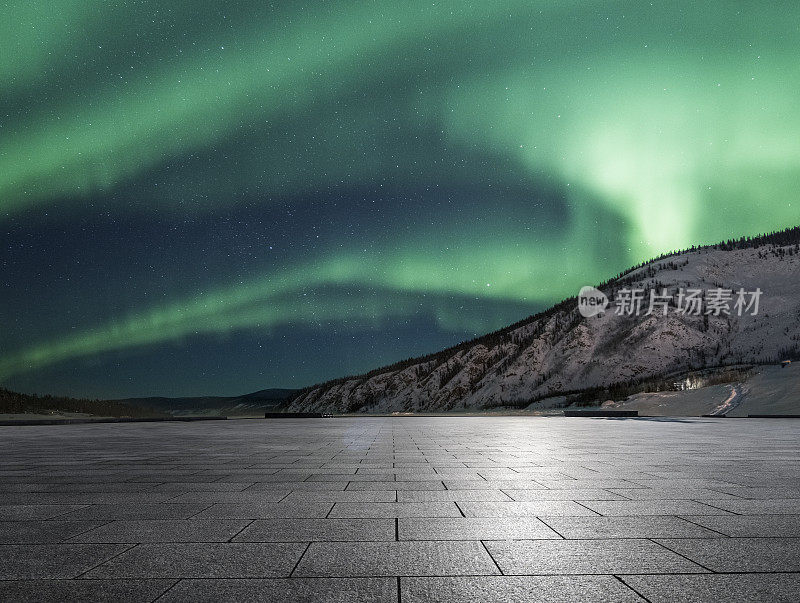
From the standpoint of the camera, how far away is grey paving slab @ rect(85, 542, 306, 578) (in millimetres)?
4672

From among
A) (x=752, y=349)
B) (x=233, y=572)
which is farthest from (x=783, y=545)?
(x=752, y=349)

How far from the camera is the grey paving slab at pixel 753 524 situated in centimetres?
592

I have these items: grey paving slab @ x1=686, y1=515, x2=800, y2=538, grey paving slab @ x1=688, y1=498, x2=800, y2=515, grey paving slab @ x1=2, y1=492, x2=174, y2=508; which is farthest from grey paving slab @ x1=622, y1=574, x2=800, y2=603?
grey paving slab @ x1=2, y1=492, x2=174, y2=508

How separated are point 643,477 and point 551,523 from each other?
173 inches

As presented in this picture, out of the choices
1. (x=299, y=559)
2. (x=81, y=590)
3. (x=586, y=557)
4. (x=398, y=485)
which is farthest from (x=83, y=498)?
(x=586, y=557)

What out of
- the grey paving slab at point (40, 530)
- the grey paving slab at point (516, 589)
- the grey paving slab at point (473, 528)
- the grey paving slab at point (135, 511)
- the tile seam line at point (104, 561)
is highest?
the grey paving slab at point (40, 530)

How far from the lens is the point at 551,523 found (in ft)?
21.4

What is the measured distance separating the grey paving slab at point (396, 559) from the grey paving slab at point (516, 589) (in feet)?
0.74

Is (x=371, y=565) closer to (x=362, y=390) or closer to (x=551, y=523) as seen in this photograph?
(x=551, y=523)

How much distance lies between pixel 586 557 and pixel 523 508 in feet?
7.78

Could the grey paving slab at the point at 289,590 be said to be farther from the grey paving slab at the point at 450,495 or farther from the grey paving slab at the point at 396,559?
the grey paving slab at the point at 450,495

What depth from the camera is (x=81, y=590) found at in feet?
14.1

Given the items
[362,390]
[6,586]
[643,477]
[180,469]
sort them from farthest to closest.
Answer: [362,390] < [180,469] < [643,477] < [6,586]

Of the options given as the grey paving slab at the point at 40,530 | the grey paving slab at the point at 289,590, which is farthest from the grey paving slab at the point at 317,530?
the grey paving slab at the point at 40,530
